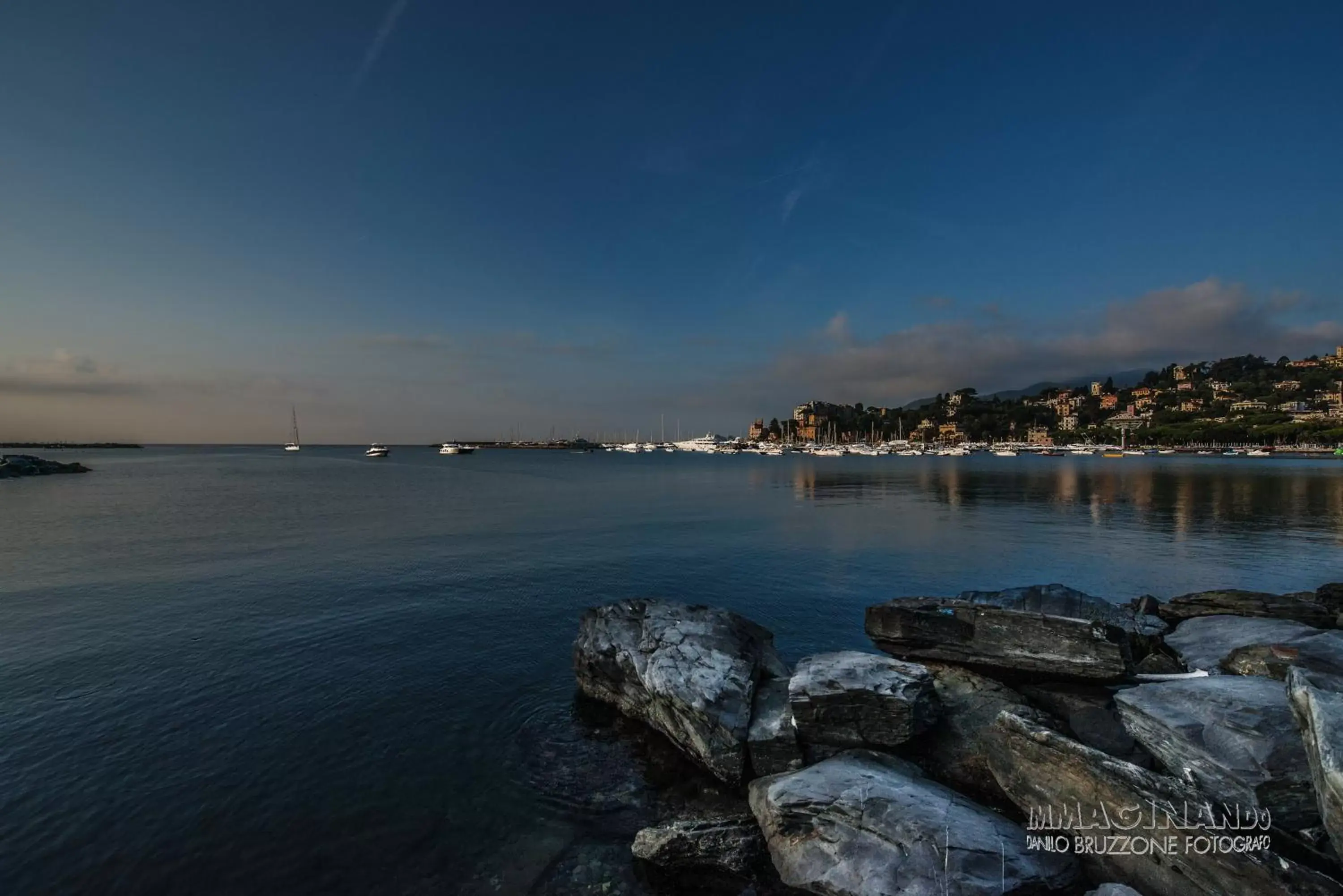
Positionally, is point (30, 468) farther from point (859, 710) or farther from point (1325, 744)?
point (1325, 744)

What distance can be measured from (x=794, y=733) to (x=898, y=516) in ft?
155

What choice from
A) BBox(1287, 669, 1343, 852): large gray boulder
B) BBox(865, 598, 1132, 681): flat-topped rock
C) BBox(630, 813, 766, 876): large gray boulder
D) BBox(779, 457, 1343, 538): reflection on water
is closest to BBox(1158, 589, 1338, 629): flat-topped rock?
BBox(865, 598, 1132, 681): flat-topped rock

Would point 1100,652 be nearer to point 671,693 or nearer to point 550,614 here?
point 671,693

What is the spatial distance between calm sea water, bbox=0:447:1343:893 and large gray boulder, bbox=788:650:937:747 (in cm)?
382

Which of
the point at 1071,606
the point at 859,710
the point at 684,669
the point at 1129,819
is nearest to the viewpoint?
the point at 1129,819

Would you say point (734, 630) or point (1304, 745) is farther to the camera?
point (734, 630)

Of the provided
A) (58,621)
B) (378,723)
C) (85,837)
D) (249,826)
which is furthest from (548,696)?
(58,621)

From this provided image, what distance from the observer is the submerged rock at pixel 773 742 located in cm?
1119

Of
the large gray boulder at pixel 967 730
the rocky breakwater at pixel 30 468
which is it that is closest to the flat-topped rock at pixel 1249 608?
the large gray boulder at pixel 967 730

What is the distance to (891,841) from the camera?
8.18 meters

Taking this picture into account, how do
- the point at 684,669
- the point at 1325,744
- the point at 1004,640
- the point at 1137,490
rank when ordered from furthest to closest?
1. the point at 1137,490
2. the point at 1004,640
3. the point at 684,669
4. the point at 1325,744

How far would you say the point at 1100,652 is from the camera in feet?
43.1

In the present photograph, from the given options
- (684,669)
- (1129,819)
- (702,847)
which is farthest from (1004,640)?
(702,847)

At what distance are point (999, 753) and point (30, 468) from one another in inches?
6910
